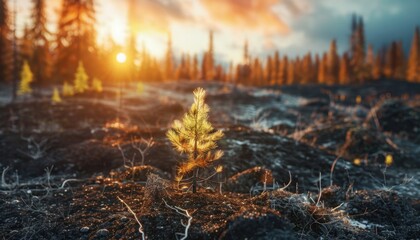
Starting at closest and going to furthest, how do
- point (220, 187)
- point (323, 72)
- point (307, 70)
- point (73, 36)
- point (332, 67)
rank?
point (220, 187)
point (73, 36)
point (332, 67)
point (323, 72)
point (307, 70)

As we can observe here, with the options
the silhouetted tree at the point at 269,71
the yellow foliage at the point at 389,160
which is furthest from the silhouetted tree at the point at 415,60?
the yellow foliage at the point at 389,160

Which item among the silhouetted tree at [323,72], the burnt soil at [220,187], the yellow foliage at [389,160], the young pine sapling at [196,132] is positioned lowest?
the yellow foliage at [389,160]

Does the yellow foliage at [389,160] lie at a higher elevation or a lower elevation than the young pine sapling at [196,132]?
lower

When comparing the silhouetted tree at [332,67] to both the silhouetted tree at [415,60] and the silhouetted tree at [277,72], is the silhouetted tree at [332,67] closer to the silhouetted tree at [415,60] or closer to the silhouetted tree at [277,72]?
the silhouetted tree at [277,72]

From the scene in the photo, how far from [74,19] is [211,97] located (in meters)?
18.1

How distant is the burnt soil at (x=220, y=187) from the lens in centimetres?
377

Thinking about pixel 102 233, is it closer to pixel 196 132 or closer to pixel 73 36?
pixel 196 132

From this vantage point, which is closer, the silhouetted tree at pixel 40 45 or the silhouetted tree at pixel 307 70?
the silhouetted tree at pixel 40 45

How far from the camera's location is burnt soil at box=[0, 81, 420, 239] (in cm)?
377

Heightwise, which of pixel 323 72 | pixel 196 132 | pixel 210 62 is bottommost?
pixel 196 132

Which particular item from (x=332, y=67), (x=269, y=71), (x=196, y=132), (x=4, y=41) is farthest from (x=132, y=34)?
(x=269, y=71)

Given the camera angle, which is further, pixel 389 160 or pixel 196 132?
pixel 389 160

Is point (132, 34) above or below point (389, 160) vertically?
above

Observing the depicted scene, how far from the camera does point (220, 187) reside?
4.89 metres
